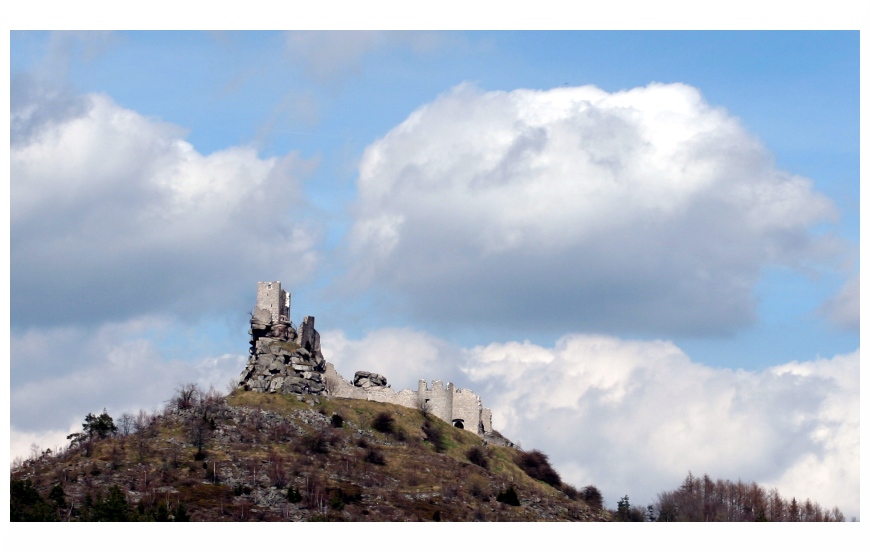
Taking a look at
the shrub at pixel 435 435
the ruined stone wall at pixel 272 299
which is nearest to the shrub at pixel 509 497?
the shrub at pixel 435 435

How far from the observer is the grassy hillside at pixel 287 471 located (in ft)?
360

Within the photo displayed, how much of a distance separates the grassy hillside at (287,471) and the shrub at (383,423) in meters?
0.20

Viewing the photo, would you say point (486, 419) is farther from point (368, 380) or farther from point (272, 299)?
point (272, 299)

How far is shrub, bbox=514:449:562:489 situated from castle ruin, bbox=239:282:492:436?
5.07 m

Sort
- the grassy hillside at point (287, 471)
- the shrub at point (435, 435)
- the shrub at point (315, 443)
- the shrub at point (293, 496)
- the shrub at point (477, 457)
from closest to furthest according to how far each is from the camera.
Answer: the grassy hillside at point (287, 471) < the shrub at point (293, 496) < the shrub at point (315, 443) < the shrub at point (477, 457) < the shrub at point (435, 435)

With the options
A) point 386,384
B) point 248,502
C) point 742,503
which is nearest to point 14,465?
point 248,502

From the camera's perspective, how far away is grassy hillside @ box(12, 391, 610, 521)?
110 meters

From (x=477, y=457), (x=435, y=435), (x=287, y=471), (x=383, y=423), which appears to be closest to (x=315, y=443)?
(x=287, y=471)

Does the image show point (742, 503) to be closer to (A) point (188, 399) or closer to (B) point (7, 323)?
(A) point (188, 399)

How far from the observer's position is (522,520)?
117 metres

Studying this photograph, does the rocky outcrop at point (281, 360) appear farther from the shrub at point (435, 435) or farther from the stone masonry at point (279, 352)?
the shrub at point (435, 435)

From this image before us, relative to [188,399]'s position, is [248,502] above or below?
below

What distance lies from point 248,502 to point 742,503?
5631 cm

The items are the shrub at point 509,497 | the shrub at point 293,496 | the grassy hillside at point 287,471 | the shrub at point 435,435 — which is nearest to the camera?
the grassy hillside at point 287,471
